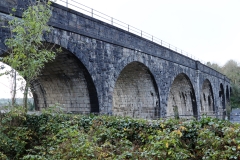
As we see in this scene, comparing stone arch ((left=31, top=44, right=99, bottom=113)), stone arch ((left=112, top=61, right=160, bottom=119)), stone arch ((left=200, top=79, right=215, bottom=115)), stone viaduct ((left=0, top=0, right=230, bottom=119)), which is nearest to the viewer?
stone viaduct ((left=0, top=0, right=230, bottom=119))

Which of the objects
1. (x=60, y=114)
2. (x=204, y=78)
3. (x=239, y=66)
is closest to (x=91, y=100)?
(x=60, y=114)

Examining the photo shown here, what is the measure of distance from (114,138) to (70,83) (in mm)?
5249

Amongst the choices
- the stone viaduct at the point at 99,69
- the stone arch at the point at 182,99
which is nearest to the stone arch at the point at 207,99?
the stone arch at the point at 182,99

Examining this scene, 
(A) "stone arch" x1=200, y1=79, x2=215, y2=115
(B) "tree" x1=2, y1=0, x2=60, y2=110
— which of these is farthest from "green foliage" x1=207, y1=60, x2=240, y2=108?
(B) "tree" x1=2, y1=0, x2=60, y2=110

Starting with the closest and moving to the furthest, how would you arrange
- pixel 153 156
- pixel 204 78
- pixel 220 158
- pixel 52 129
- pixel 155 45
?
1. pixel 220 158
2. pixel 153 156
3. pixel 52 129
4. pixel 155 45
5. pixel 204 78

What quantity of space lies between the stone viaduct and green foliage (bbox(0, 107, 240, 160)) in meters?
1.02

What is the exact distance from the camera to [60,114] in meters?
6.27

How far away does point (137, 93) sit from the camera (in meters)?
14.6

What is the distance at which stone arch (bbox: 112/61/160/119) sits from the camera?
44.1ft

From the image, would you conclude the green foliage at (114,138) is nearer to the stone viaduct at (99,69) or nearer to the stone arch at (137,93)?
the stone viaduct at (99,69)

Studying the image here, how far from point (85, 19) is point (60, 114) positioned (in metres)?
Result: 4.21

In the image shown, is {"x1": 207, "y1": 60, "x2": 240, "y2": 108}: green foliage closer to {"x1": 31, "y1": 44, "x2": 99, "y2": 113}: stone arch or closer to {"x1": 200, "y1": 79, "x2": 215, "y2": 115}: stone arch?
{"x1": 200, "y1": 79, "x2": 215, "y2": 115}: stone arch

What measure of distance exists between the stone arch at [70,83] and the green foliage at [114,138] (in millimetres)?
2763

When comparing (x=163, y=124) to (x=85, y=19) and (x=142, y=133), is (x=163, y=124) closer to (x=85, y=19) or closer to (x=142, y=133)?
(x=142, y=133)
